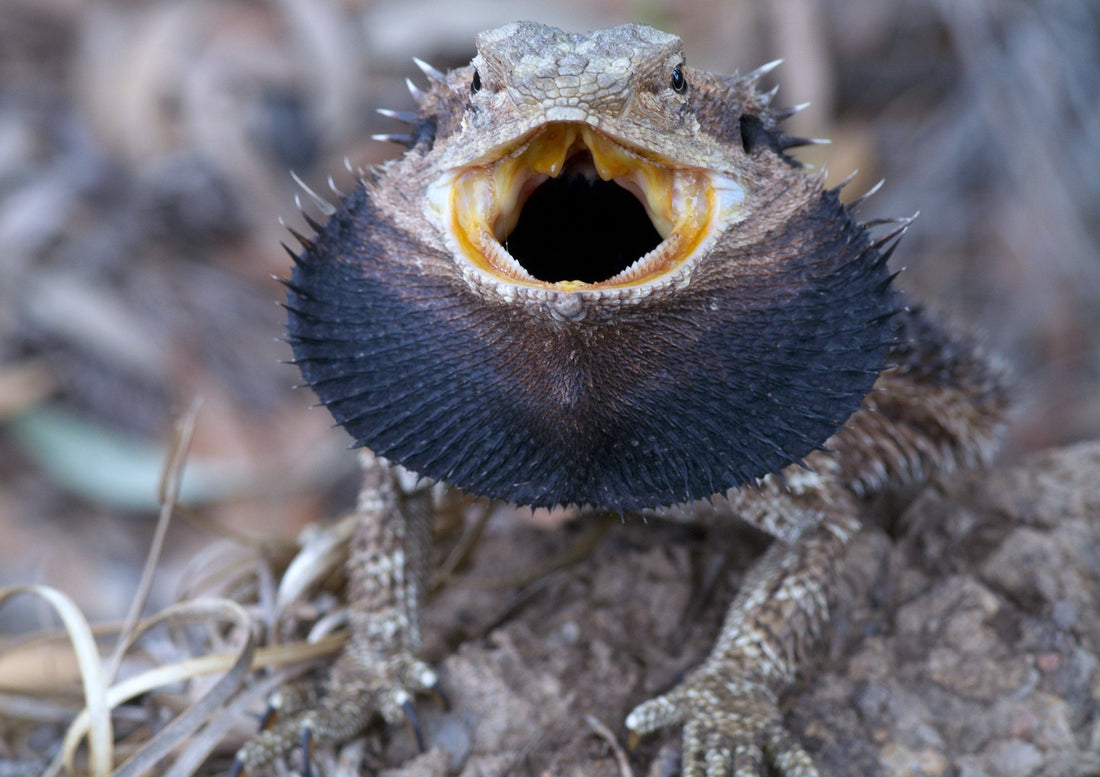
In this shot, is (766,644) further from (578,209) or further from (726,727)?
(578,209)

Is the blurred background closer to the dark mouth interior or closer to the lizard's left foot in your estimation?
the dark mouth interior

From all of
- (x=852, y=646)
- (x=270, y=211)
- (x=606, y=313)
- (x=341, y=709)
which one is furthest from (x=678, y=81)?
(x=270, y=211)

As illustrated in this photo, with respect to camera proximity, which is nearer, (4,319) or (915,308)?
(915,308)

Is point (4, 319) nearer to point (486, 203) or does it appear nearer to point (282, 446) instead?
point (282, 446)

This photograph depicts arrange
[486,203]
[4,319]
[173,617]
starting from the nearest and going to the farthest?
[486,203], [173,617], [4,319]

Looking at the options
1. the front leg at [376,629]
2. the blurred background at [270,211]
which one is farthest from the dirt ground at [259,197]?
the front leg at [376,629]

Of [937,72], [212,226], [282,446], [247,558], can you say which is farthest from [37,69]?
[937,72]
